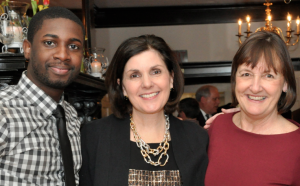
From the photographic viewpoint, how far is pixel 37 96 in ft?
4.88

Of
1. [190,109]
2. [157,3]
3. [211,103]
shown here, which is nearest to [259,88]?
[190,109]

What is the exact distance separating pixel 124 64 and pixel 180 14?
20.0 ft

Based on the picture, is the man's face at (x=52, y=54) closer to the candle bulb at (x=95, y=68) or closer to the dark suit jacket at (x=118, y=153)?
the dark suit jacket at (x=118, y=153)

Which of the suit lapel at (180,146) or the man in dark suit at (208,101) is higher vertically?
the suit lapel at (180,146)

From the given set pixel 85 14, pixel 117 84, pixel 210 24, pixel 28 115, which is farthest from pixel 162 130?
pixel 210 24

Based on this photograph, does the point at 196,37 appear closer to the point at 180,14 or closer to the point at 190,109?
the point at 180,14

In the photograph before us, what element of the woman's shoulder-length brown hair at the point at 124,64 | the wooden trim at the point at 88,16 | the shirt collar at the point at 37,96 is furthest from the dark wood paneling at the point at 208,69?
the shirt collar at the point at 37,96

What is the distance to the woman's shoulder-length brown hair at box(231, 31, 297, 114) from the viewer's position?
165cm

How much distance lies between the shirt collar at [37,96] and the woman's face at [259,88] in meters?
0.93

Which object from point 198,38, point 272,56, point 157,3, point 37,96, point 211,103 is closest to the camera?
point 37,96

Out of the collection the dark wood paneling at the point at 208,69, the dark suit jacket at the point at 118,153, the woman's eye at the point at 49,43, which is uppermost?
the woman's eye at the point at 49,43

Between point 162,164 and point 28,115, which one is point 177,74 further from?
point 28,115

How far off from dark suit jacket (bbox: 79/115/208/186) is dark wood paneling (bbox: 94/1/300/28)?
595 cm

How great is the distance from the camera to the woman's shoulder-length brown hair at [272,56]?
165 centimetres
